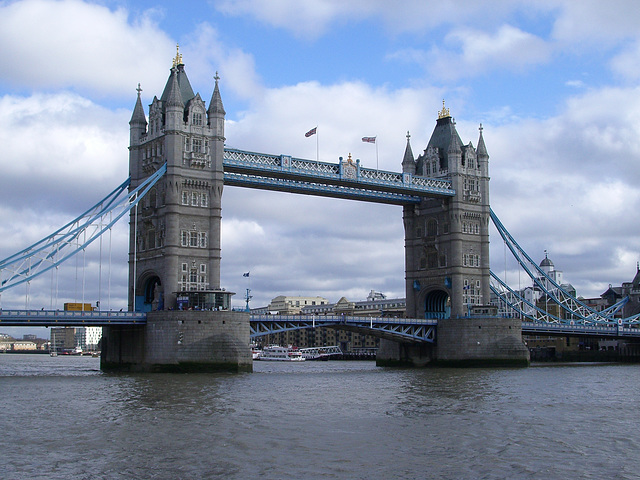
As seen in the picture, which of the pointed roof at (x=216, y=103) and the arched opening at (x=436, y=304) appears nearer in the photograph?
the pointed roof at (x=216, y=103)

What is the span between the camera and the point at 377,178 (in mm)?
89688

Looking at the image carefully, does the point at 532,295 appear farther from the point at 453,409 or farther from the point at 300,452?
the point at 300,452

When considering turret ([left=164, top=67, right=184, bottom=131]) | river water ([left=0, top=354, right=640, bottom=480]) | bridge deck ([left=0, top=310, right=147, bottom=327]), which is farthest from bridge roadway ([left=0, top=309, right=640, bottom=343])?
turret ([left=164, top=67, right=184, bottom=131])

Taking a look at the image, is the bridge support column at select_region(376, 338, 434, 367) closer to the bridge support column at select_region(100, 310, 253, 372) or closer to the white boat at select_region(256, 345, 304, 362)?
the bridge support column at select_region(100, 310, 253, 372)

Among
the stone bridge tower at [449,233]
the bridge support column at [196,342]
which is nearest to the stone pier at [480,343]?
the stone bridge tower at [449,233]

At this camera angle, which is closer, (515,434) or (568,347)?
(515,434)

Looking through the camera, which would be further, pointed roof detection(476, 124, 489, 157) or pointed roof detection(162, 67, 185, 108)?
pointed roof detection(476, 124, 489, 157)

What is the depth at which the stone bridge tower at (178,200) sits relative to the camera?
74.9 metres

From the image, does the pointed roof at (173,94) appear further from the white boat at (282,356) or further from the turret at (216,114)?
the white boat at (282,356)

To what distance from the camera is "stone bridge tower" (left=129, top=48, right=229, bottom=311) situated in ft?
246

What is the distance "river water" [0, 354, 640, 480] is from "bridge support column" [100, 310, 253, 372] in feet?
42.3

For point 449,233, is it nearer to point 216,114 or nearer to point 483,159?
point 483,159

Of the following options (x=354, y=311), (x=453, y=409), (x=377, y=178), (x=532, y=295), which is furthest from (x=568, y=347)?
(x=453, y=409)

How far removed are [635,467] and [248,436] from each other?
1444cm
